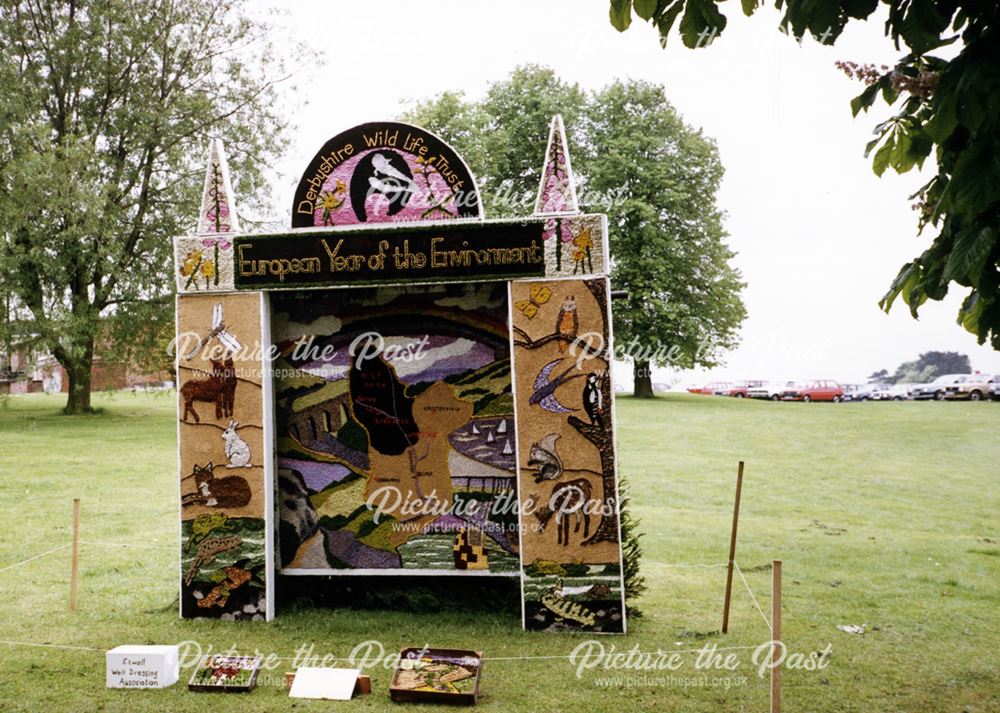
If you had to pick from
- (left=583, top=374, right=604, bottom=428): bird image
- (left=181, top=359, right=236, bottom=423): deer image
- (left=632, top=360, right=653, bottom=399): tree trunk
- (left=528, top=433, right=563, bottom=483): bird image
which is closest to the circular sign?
(left=181, top=359, right=236, bottom=423): deer image

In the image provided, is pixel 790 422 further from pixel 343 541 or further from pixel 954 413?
pixel 343 541

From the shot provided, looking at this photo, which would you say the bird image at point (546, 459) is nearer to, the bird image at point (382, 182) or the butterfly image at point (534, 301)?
the butterfly image at point (534, 301)

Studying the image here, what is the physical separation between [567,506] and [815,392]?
28.5 m

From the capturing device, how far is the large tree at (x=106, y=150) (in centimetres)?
1980

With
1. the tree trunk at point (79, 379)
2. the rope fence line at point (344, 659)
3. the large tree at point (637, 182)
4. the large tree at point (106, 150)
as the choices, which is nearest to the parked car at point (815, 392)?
the large tree at point (637, 182)

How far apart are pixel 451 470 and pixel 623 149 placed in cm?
2080

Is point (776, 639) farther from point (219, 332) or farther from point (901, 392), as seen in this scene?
point (901, 392)

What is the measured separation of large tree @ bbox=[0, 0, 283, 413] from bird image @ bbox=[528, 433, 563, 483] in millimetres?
16980

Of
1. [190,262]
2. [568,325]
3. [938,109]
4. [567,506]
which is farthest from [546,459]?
[938,109]

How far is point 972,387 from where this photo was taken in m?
31.5

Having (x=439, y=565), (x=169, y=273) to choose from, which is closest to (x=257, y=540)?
(x=439, y=565)

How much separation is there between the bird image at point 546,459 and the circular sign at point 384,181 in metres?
2.35

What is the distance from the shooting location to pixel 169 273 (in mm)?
22312

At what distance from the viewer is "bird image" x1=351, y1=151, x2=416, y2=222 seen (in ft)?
25.1
